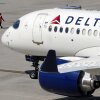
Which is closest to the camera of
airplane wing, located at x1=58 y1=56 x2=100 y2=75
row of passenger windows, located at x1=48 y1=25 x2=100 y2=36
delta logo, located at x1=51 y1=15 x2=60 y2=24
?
airplane wing, located at x1=58 y1=56 x2=100 y2=75

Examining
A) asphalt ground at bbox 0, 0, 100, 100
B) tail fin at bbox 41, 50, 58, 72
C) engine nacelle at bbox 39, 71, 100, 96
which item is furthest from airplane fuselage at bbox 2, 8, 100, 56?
tail fin at bbox 41, 50, 58, 72

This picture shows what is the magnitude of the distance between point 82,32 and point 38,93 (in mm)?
4018

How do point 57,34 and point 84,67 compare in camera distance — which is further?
point 57,34

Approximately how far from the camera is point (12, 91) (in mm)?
27547

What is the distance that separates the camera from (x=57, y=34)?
2877cm

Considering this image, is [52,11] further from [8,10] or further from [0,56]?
[8,10]

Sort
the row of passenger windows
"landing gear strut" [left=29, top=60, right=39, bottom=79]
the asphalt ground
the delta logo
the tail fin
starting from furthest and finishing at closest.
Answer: "landing gear strut" [left=29, top=60, right=39, bottom=79] → the delta logo → the row of passenger windows → the asphalt ground → the tail fin

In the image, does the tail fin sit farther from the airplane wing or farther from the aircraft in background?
the aircraft in background

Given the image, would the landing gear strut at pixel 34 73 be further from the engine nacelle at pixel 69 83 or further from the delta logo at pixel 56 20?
the engine nacelle at pixel 69 83

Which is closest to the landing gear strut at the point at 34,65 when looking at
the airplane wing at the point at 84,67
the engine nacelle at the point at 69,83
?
the engine nacelle at the point at 69,83

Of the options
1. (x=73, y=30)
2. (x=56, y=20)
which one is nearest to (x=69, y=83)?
(x=73, y=30)

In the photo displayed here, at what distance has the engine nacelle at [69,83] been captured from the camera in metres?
23.4

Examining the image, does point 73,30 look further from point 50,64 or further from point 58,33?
point 50,64

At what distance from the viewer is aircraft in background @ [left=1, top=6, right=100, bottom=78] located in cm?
2778
